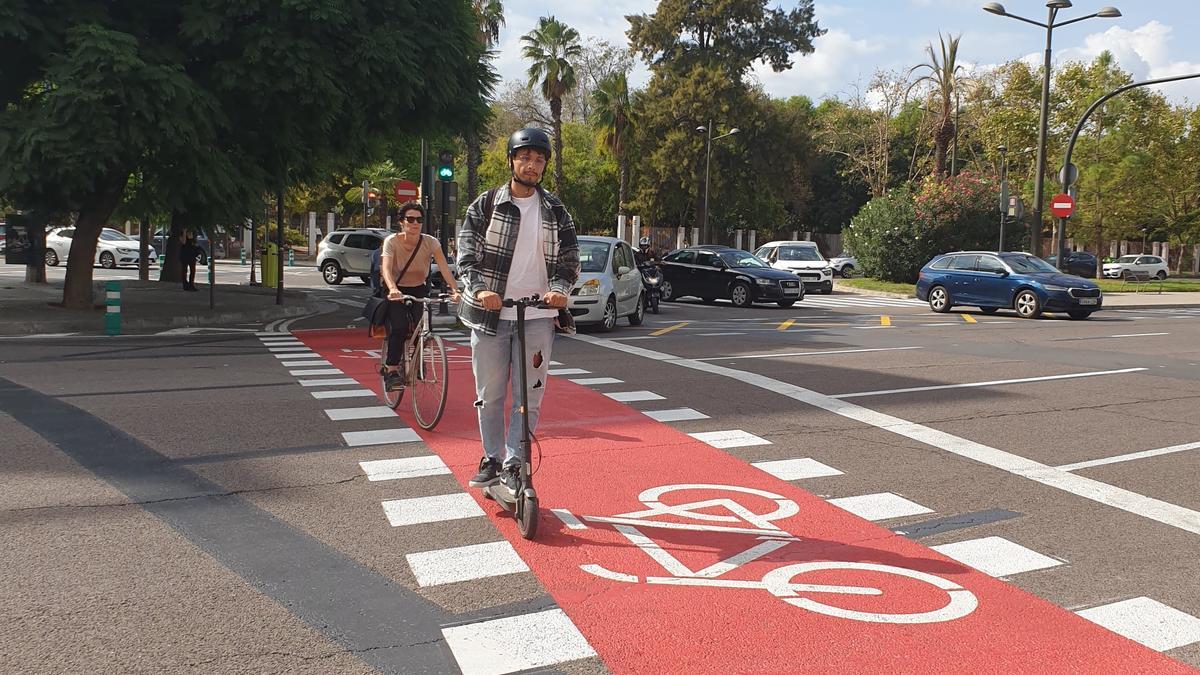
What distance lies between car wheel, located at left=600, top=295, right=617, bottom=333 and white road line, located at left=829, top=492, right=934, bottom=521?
37.0ft

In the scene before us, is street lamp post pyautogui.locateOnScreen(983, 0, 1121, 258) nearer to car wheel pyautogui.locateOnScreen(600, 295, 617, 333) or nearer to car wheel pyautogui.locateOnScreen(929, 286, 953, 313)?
car wheel pyautogui.locateOnScreen(929, 286, 953, 313)

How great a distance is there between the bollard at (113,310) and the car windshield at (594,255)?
23.7 ft

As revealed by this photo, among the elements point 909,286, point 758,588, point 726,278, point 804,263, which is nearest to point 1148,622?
point 758,588

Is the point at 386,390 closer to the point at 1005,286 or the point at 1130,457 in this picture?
the point at 1130,457

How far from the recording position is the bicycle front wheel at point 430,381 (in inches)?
305

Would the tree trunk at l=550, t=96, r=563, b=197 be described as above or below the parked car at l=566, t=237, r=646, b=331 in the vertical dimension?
above

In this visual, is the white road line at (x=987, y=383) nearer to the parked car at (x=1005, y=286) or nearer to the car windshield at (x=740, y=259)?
the parked car at (x=1005, y=286)

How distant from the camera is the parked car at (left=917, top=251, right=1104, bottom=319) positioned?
22.2m

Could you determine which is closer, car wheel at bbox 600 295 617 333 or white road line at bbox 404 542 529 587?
white road line at bbox 404 542 529 587

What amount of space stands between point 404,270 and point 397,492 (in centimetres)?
288

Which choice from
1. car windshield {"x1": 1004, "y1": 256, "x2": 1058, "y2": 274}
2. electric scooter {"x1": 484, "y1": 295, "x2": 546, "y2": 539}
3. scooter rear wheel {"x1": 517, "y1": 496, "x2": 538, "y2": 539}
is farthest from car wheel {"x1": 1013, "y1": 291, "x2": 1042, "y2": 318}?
scooter rear wheel {"x1": 517, "y1": 496, "x2": 538, "y2": 539}

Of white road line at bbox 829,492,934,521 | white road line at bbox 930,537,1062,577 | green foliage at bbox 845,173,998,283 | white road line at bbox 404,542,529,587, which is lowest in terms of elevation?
white road line at bbox 404,542,529,587

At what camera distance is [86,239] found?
57.2ft

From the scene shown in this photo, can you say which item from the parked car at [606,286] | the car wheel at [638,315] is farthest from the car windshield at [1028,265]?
the parked car at [606,286]
